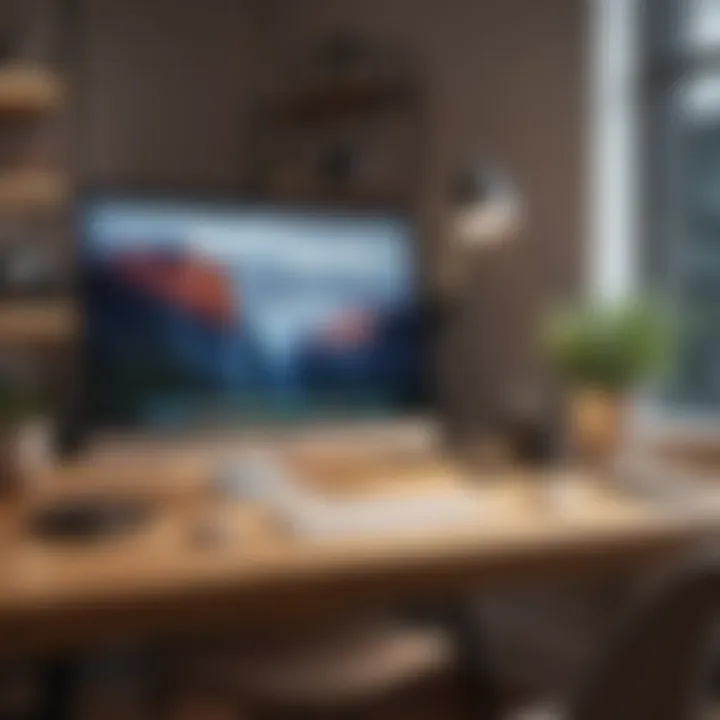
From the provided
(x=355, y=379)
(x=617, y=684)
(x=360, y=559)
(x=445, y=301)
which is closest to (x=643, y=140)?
(x=445, y=301)

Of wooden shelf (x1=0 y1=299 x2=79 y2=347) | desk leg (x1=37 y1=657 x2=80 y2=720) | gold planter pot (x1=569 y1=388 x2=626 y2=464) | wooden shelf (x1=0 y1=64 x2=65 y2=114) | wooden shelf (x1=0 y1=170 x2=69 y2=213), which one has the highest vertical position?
wooden shelf (x1=0 y1=64 x2=65 y2=114)

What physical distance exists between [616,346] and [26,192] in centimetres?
123

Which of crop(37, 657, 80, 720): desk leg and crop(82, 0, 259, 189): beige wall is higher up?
crop(82, 0, 259, 189): beige wall

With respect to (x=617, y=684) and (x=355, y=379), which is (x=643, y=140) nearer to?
(x=355, y=379)

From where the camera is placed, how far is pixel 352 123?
2789mm

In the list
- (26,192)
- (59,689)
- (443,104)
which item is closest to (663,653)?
(59,689)

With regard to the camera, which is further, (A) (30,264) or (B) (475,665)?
(A) (30,264)

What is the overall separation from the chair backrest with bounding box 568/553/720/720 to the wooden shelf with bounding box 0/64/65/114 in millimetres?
1811

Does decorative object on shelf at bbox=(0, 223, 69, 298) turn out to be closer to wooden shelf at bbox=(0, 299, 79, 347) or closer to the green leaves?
wooden shelf at bbox=(0, 299, 79, 347)

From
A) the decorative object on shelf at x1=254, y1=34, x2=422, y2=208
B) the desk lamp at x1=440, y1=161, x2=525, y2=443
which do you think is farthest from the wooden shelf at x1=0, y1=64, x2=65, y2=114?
the desk lamp at x1=440, y1=161, x2=525, y2=443

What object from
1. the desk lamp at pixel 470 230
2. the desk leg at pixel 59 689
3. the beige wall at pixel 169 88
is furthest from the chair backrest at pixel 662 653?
the beige wall at pixel 169 88

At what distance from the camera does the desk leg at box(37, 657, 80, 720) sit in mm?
1883

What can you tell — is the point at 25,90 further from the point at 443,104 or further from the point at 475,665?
the point at 475,665

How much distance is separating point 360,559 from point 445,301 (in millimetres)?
1254
